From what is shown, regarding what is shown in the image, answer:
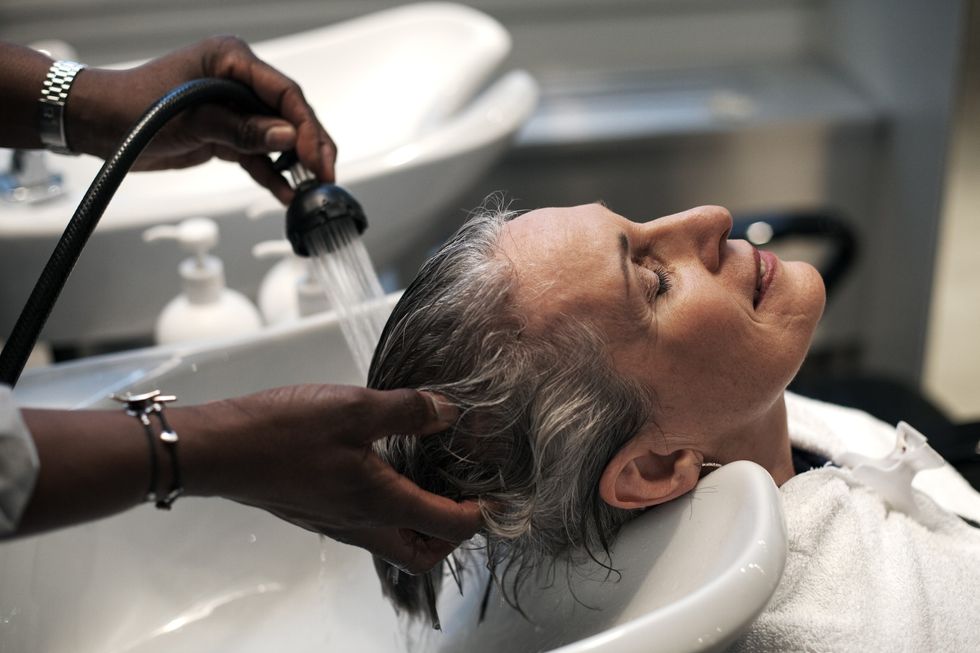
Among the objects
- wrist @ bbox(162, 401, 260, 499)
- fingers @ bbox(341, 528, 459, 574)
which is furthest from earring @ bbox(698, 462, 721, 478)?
wrist @ bbox(162, 401, 260, 499)

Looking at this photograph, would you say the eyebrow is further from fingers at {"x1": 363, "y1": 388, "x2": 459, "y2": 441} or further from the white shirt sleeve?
the white shirt sleeve

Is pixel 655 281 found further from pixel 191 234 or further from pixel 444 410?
pixel 191 234

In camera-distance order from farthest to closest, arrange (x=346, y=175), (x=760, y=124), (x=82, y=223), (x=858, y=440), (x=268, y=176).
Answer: (x=760, y=124)
(x=346, y=175)
(x=858, y=440)
(x=268, y=176)
(x=82, y=223)

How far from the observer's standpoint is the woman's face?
979 millimetres

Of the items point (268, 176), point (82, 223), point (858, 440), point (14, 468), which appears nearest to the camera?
point (14, 468)

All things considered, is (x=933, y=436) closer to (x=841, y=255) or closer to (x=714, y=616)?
(x=841, y=255)

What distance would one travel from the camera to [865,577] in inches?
39.2

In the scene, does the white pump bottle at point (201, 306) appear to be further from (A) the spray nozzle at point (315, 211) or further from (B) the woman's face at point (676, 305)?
(B) the woman's face at point (676, 305)

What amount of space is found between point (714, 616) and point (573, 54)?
7.23 feet

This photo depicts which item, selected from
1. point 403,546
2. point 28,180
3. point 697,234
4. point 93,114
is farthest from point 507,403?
point 28,180

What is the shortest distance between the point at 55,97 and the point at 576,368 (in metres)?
0.65

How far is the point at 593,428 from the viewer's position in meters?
0.98

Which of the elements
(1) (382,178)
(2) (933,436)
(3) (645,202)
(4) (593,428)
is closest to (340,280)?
(4) (593,428)

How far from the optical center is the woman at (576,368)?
97cm
